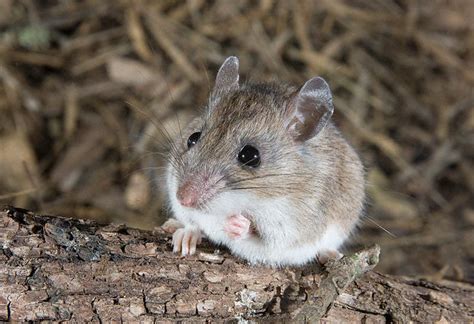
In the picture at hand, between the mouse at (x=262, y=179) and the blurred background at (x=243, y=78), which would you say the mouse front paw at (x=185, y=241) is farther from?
the blurred background at (x=243, y=78)

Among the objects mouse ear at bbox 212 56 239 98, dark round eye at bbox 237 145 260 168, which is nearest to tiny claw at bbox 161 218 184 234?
dark round eye at bbox 237 145 260 168

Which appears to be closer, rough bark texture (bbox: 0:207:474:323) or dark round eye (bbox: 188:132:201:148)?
rough bark texture (bbox: 0:207:474:323)

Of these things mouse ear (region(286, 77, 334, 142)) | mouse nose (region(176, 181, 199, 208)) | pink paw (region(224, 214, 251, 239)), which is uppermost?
mouse ear (region(286, 77, 334, 142))

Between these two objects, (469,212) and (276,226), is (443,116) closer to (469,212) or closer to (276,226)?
(469,212)

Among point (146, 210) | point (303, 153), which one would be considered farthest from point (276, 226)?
point (146, 210)

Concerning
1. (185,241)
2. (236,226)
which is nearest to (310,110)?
(236,226)

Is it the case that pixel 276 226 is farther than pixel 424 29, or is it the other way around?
pixel 424 29

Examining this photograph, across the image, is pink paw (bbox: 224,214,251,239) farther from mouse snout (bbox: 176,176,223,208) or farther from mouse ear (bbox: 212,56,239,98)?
mouse ear (bbox: 212,56,239,98)
